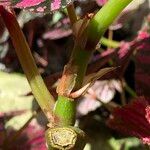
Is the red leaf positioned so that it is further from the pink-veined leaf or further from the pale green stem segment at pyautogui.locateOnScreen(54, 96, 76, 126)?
the pink-veined leaf

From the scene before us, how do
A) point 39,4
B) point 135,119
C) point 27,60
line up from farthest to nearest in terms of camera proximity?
point 135,119, point 27,60, point 39,4

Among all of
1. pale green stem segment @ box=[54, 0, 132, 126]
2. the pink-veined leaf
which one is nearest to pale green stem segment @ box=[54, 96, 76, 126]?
pale green stem segment @ box=[54, 0, 132, 126]

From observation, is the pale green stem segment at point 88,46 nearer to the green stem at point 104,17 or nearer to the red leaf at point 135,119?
the green stem at point 104,17

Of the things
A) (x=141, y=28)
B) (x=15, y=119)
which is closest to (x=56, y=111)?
(x=15, y=119)

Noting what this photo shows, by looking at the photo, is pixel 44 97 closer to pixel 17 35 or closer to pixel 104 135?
pixel 17 35

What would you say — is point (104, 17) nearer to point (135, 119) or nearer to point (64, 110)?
point (64, 110)

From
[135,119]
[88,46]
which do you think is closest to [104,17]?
[88,46]
